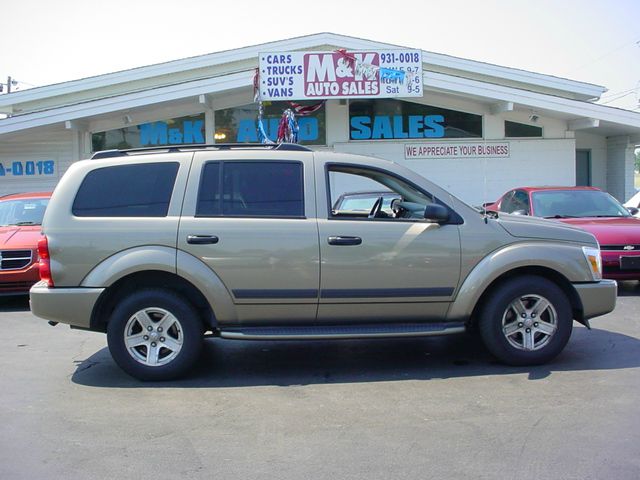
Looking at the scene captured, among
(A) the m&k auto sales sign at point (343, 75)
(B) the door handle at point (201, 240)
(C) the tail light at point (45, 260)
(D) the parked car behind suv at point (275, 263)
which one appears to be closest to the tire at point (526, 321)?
(D) the parked car behind suv at point (275, 263)

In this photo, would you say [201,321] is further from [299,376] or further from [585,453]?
[585,453]

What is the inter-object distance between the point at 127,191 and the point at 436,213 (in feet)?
8.87

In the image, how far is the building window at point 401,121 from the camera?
647 inches

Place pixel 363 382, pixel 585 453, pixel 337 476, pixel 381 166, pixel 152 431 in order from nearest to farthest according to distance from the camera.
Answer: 1. pixel 337 476
2. pixel 585 453
3. pixel 152 431
4. pixel 363 382
5. pixel 381 166

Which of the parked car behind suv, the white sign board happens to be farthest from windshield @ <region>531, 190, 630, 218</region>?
the white sign board

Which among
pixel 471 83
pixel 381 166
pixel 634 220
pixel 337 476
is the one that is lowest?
pixel 337 476

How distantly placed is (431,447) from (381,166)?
264cm

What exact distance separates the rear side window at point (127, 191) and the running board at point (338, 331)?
125cm

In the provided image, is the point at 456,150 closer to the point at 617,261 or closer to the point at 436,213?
the point at 617,261

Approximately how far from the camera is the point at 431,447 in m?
4.04

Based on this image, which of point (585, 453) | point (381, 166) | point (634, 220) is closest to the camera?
point (585, 453)

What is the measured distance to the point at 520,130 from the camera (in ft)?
55.2

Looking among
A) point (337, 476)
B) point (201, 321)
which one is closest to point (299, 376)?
point (201, 321)

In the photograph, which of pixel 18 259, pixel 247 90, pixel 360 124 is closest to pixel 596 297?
pixel 18 259
